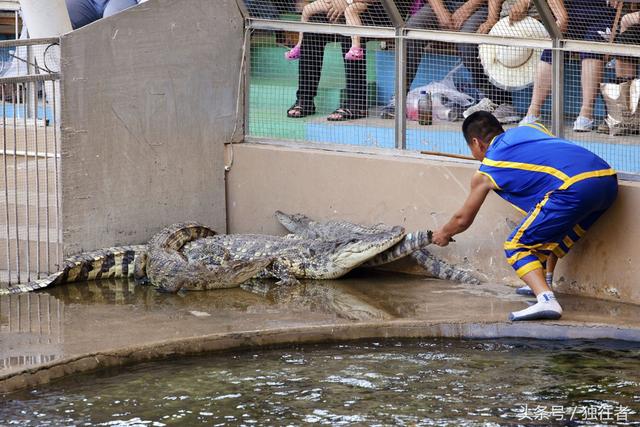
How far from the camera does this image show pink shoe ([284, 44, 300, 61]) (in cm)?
866

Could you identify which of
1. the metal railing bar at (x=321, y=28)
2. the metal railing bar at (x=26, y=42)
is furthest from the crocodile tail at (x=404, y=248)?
the metal railing bar at (x=26, y=42)

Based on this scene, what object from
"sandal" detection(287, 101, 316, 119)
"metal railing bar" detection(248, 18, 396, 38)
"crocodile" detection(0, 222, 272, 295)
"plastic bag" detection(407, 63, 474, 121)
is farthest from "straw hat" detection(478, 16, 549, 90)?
"crocodile" detection(0, 222, 272, 295)

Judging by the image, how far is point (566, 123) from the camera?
751 cm

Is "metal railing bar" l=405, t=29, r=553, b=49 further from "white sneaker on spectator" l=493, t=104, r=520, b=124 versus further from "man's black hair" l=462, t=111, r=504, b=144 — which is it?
"man's black hair" l=462, t=111, r=504, b=144

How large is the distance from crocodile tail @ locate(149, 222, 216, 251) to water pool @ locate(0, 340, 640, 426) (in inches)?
90.2

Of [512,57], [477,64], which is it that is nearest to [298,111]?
[477,64]

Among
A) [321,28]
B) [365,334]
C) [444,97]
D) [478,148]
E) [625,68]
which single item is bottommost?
[365,334]

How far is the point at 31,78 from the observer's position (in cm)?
773

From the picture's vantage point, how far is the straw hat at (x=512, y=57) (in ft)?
25.1

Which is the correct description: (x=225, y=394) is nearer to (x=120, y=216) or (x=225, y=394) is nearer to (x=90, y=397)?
(x=90, y=397)

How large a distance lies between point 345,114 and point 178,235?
5.12 feet

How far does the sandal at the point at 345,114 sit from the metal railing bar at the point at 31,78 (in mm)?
2050

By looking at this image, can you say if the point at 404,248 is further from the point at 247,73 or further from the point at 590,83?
the point at 247,73

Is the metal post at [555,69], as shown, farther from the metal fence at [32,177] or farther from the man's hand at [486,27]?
the metal fence at [32,177]
